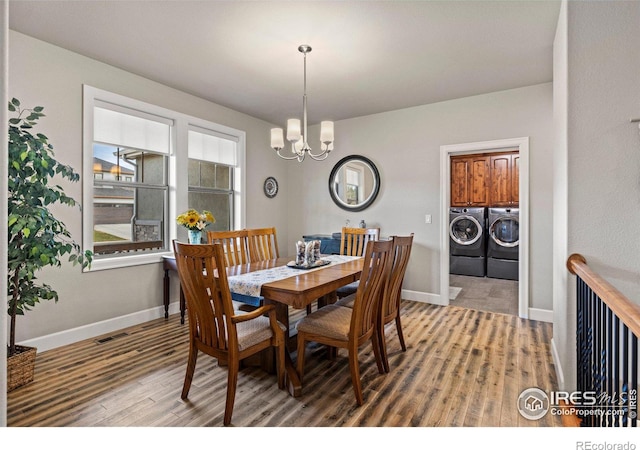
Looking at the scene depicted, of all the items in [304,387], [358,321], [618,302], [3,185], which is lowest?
[304,387]

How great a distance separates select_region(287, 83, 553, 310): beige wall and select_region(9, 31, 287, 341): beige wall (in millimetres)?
2240

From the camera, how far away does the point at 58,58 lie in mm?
2873

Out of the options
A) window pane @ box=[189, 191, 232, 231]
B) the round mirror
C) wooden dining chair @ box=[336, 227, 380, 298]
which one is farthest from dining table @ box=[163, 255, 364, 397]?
the round mirror

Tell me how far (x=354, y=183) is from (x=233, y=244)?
2286 millimetres

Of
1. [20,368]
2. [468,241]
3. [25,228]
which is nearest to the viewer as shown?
[25,228]

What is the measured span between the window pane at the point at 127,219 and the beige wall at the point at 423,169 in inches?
86.3

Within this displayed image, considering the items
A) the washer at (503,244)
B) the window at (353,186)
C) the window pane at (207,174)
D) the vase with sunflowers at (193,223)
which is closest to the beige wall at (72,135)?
the vase with sunflowers at (193,223)

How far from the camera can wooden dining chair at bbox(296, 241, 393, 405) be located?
207cm

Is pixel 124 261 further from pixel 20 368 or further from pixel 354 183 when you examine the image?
pixel 354 183

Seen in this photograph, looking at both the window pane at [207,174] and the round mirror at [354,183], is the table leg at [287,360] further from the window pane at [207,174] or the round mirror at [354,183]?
the round mirror at [354,183]

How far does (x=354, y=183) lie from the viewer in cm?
491

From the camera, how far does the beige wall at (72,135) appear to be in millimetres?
2727

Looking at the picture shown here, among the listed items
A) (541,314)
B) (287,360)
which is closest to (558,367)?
(541,314)

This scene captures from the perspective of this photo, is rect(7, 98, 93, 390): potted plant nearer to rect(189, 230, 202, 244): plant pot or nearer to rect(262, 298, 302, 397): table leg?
rect(189, 230, 202, 244): plant pot
